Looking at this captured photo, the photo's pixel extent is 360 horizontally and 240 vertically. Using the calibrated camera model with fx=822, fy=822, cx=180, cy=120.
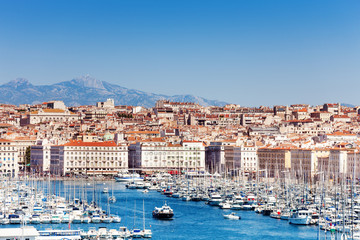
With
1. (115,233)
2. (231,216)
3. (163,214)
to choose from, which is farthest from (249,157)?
(115,233)

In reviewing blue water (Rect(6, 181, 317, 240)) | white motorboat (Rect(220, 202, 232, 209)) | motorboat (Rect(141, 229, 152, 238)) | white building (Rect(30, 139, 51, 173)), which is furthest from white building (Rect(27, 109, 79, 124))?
motorboat (Rect(141, 229, 152, 238))

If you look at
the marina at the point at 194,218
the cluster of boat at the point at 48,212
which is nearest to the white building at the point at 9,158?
the marina at the point at 194,218

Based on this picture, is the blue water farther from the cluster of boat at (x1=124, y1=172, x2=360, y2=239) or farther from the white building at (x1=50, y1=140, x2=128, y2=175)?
the white building at (x1=50, y1=140, x2=128, y2=175)

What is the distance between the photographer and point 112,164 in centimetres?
7538

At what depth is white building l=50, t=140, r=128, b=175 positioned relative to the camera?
73.9 m

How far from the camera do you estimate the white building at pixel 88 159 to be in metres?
73.9

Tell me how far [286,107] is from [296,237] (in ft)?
299

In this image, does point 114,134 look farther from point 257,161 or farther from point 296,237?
point 296,237

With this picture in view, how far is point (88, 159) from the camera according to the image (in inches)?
2936

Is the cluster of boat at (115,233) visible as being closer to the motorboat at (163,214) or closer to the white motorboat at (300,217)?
the motorboat at (163,214)

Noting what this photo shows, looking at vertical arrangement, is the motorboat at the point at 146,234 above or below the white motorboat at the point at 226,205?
below

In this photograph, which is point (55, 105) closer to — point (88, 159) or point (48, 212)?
point (88, 159)

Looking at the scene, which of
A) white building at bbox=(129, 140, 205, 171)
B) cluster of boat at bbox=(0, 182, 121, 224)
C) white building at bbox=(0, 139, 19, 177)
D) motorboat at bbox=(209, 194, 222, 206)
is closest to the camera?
cluster of boat at bbox=(0, 182, 121, 224)

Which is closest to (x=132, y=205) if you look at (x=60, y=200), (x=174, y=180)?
(x=60, y=200)
